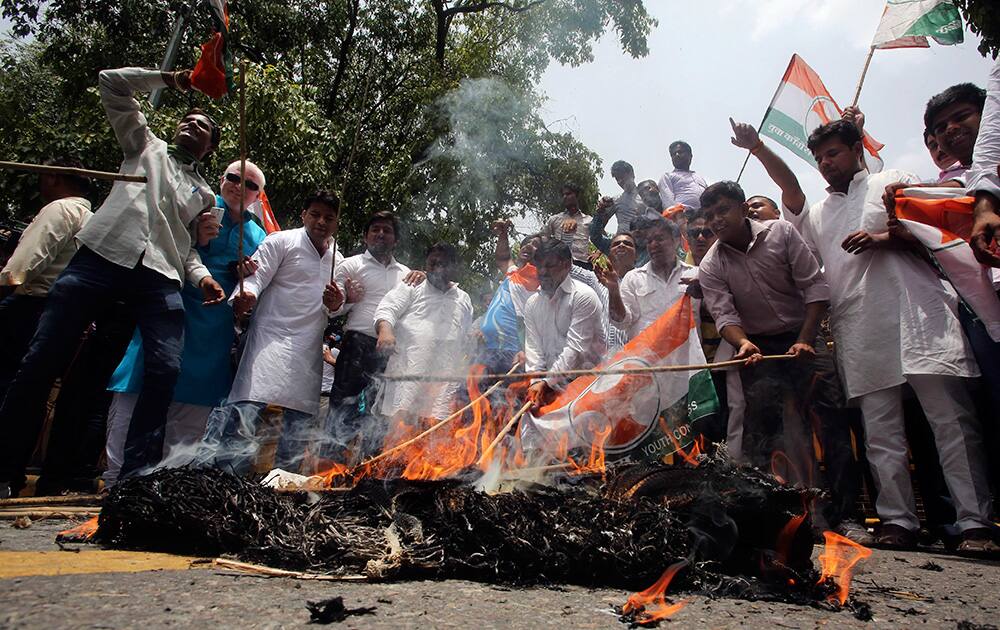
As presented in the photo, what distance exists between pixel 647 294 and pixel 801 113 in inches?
91.8

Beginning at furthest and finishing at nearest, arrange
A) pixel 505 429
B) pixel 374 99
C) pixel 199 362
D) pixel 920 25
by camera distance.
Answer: pixel 374 99, pixel 920 25, pixel 199 362, pixel 505 429

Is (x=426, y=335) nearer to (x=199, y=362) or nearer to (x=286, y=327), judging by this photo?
(x=286, y=327)

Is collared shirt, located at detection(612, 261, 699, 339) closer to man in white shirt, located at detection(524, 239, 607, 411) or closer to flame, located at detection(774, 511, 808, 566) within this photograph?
man in white shirt, located at detection(524, 239, 607, 411)

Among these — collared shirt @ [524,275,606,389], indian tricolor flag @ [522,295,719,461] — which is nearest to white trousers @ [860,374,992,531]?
indian tricolor flag @ [522,295,719,461]

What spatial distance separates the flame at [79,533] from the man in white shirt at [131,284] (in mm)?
1046

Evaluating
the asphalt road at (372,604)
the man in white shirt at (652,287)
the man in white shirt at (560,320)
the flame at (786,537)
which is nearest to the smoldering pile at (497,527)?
the flame at (786,537)

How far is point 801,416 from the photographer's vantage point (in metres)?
4.33

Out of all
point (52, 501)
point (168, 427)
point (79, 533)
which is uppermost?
point (168, 427)

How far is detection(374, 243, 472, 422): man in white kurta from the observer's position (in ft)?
17.7

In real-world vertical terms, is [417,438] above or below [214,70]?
below

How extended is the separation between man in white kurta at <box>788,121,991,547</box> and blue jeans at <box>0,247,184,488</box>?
4.02 m

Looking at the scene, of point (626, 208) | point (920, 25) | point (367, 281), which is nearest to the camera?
point (920, 25)

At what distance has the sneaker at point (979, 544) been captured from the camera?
3.42m

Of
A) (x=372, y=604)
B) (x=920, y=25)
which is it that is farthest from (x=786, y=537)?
(x=920, y=25)
